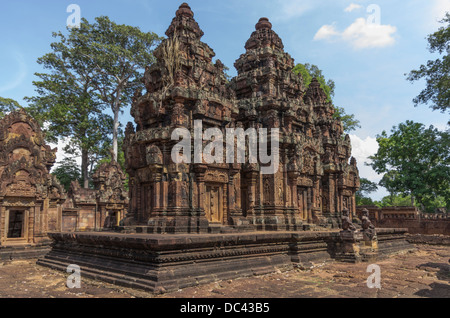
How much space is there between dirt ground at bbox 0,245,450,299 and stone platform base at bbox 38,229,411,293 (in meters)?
0.23

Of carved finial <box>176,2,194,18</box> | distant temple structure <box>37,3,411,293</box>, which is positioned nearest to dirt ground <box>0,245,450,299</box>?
distant temple structure <box>37,3,411,293</box>

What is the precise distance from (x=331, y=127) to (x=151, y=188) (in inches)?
447

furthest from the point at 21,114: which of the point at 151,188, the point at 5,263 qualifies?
the point at 151,188

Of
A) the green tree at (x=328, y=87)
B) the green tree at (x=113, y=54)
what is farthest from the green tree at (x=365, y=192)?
the green tree at (x=113, y=54)

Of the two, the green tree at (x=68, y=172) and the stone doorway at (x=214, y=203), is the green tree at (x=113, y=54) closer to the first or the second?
Result: the green tree at (x=68, y=172)

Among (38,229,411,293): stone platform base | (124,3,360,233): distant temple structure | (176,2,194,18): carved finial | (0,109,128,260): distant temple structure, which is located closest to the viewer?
(38,229,411,293): stone platform base

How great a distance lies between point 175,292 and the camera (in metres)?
7.07

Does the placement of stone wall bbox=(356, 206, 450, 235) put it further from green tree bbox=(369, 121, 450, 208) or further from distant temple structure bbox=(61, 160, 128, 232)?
distant temple structure bbox=(61, 160, 128, 232)

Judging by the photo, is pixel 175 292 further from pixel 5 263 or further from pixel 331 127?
pixel 331 127

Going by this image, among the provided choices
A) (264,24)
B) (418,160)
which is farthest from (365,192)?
(264,24)

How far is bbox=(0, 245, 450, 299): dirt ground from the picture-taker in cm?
700

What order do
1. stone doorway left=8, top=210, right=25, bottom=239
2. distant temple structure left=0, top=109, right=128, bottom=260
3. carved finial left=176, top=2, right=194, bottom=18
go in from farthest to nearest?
1. stone doorway left=8, top=210, right=25, bottom=239
2. distant temple structure left=0, top=109, right=128, bottom=260
3. carved finial left=176, top=2, right=194, bottom=18

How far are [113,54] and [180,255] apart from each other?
936 inches
